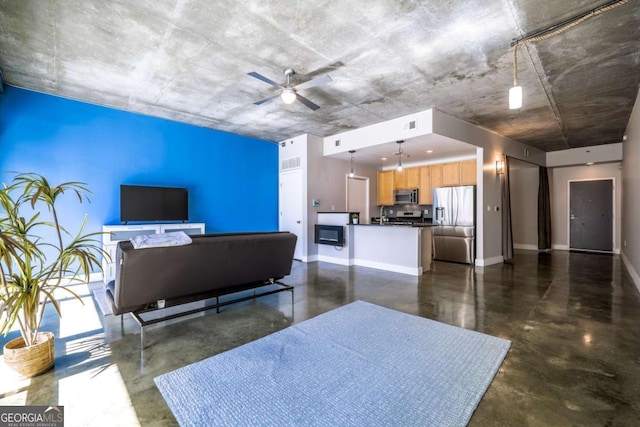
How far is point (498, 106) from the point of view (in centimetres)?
468

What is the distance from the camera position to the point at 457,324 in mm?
2920

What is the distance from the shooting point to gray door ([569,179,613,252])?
7.71 m

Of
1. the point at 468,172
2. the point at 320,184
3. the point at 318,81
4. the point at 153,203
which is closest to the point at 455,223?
the point at 468,172

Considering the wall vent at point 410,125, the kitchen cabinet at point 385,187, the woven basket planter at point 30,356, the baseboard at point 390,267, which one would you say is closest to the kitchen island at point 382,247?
the baseboard at point 390,267

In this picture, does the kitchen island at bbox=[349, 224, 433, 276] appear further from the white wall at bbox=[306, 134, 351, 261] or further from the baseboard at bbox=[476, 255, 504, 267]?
the baseboard at bbox=[476, 255, 504, 267]

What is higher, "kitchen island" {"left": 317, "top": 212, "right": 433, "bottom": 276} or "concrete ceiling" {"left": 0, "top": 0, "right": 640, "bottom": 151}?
"concrete ceiling" {"left": 0, "top": 0, "right": 640, "bottom": 151}

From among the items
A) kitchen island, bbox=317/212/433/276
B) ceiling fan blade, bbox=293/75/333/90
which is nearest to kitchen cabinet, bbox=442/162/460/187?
kitchen island, bbox=317/212/433/276

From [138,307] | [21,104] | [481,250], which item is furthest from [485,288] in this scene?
[21,104]

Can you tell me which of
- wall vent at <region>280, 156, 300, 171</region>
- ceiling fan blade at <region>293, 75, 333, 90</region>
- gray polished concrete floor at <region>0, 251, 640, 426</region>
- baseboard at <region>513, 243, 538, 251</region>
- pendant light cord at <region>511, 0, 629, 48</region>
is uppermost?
pendant light cord at <region>511, 0, 629, 48</region>

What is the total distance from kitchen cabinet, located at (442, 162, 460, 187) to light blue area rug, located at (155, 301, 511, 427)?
5.04m

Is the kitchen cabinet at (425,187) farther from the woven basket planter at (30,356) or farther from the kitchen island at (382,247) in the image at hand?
the woven basket planter at (30,356)

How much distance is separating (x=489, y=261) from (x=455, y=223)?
1055 millimetres

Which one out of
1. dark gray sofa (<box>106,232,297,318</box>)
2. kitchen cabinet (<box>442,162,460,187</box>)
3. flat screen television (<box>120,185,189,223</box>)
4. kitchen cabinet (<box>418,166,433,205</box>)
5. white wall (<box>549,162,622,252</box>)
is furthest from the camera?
white wall (<box>549,162,622,252</box>)

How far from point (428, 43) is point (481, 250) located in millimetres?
4532
